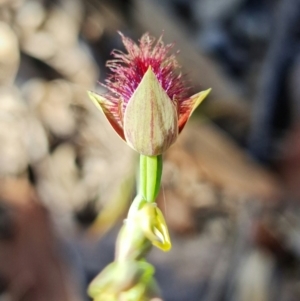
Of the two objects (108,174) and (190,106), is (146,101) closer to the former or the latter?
(190,106)

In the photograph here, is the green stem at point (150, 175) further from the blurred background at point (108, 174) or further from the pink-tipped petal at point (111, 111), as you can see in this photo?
the blurred background at point (108, 174)

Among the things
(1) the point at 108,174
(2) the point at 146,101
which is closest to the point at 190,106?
(2) the point at 146,101

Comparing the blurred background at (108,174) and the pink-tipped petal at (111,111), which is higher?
the blurred background at (108,174)

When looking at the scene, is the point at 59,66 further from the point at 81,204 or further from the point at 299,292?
the point at 299,292

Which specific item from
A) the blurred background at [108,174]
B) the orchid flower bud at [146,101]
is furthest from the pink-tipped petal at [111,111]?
the blurred background at [108,174]

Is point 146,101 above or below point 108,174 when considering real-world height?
below

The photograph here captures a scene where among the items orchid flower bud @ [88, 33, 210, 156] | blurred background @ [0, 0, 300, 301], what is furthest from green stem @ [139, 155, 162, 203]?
blurred background @ [0, 0, 300, 301]
